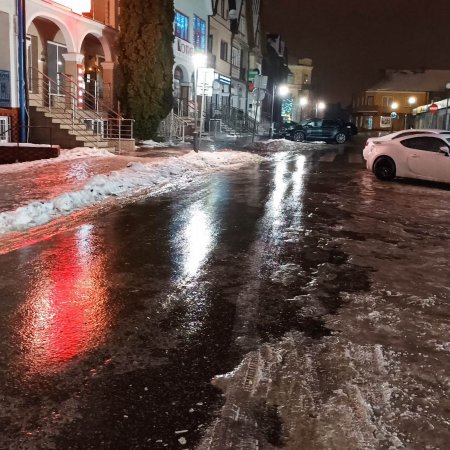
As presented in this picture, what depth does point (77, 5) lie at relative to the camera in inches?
845

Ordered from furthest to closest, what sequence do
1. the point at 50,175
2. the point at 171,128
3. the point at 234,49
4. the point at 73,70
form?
1. the point at 234,49
2. the point at 171,128
3. the point at 73,70
4. the point at 50,175

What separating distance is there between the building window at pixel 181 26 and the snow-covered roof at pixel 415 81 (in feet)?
216

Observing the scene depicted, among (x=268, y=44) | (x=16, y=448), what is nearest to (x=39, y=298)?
(x=16, y=448)

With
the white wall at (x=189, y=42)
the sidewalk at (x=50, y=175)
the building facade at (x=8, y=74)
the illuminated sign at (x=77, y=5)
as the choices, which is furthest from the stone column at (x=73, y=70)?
the white wall at (x=189, y=42)

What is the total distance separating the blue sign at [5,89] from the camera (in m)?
18.5

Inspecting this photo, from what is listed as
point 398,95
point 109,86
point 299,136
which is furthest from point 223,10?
point 398,95

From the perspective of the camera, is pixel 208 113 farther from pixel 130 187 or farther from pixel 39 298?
pixel 39 298

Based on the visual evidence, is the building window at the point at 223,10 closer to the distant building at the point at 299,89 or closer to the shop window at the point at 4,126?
the shop window at the point at 4,126

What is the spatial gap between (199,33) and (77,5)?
634 inches

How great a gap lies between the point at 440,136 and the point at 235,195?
6397 millimetres

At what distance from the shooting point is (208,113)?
129 feet

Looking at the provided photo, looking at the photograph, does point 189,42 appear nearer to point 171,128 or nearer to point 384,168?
point 171,128

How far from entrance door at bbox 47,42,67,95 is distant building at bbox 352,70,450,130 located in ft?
247

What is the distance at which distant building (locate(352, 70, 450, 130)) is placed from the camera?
3593 inches
